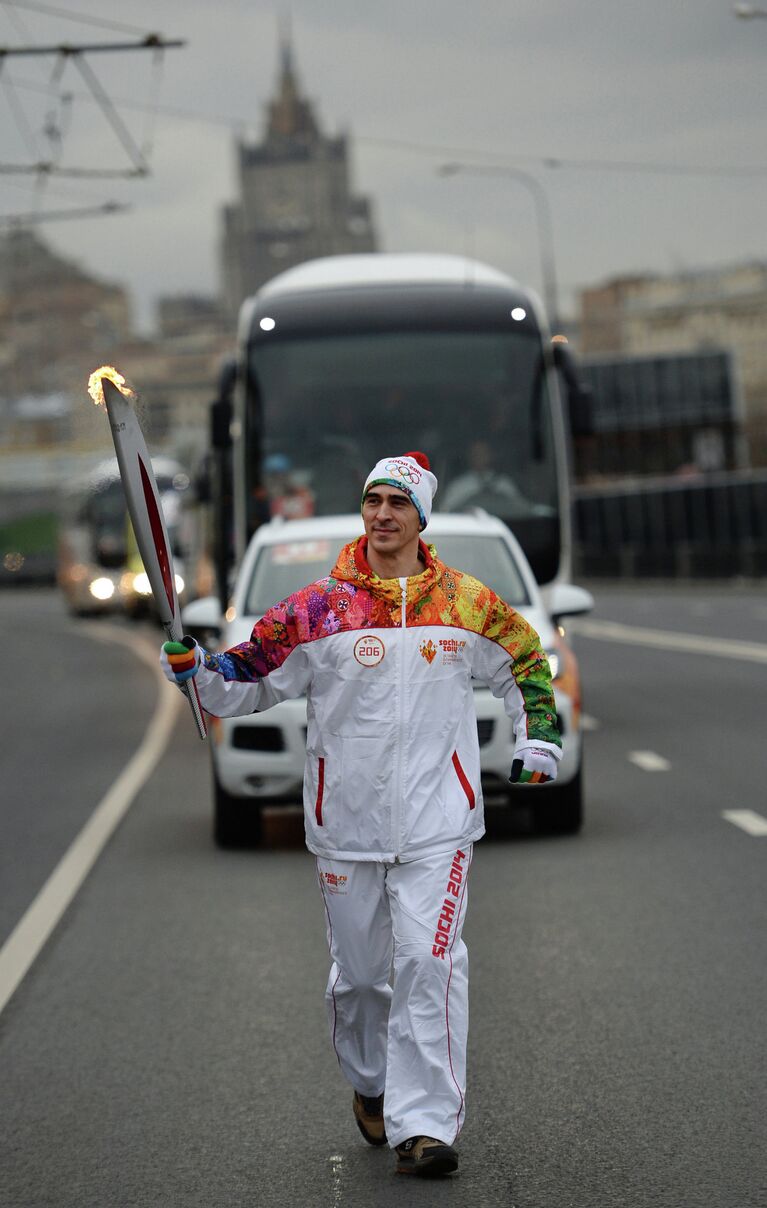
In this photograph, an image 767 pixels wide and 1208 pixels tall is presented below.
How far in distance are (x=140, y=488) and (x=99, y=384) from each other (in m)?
0.26

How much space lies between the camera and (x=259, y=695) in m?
5.53

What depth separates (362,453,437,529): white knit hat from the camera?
17.8ft

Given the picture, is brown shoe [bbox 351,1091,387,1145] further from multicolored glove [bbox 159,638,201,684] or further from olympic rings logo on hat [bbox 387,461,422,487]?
olympic rings logo on hat [bbox 387,461,422,487]

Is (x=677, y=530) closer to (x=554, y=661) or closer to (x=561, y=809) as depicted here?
(x=554, y=661)

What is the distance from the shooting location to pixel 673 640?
27906 millimetres

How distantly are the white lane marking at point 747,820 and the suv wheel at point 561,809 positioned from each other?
2.50ft

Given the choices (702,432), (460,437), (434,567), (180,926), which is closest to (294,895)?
(180,926)

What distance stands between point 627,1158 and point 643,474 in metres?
108

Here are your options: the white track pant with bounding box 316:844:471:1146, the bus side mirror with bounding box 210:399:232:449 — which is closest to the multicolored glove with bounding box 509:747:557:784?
the white track pant with bounding box 316:844:471:1146

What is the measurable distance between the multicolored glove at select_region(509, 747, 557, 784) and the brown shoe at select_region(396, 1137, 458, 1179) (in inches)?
33.5

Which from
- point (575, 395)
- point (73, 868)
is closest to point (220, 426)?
point (575, 395)

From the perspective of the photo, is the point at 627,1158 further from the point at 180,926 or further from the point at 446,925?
the point at 180,926

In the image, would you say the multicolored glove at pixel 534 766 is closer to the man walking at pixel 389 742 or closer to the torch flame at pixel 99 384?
the man walking at pixel 389 742

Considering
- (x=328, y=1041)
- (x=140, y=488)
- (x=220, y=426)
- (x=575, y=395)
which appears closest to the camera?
(x=140, y=488)
